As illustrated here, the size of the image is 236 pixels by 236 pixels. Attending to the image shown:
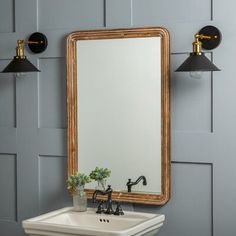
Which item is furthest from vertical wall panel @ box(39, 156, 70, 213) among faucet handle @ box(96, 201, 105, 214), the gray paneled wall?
faucet handle @ box(96, 201, 105, 214)

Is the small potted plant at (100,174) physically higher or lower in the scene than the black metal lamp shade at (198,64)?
lower

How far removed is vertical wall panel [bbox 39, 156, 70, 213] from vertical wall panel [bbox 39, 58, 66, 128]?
23 cm

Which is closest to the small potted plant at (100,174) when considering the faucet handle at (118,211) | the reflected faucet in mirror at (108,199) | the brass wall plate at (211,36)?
the reflected faucet in mirror at (108,199)

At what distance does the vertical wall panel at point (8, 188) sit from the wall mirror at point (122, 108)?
0.49m

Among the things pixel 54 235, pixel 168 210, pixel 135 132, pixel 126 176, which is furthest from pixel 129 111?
pixel 54 235

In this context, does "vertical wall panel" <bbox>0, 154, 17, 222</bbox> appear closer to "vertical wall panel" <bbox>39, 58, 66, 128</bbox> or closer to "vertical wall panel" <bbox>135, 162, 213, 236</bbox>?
"vertical wall panel" <bbox>39, 58, 66, 128</bbox>

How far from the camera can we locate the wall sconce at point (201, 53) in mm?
3199

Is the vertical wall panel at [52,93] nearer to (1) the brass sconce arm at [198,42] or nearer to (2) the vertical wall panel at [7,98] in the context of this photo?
(2) the vertical wall panel at [7,98]

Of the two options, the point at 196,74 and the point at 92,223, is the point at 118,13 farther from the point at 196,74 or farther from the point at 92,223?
the point at 92,223

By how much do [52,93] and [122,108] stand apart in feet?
1.69

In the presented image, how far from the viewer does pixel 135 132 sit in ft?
11.6

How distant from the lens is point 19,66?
3.69 meters

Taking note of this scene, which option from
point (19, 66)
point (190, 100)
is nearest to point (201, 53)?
point (190, 100)

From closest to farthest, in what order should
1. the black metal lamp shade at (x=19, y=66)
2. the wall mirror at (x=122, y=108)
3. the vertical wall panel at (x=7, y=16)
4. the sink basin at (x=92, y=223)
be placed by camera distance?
the sink basin at (x=92, y=223), the wall mirror at (x=122, y=108), the black metal lamp shade at (x=19, y=66), the vertical wall panel at (x=7, y=16)
